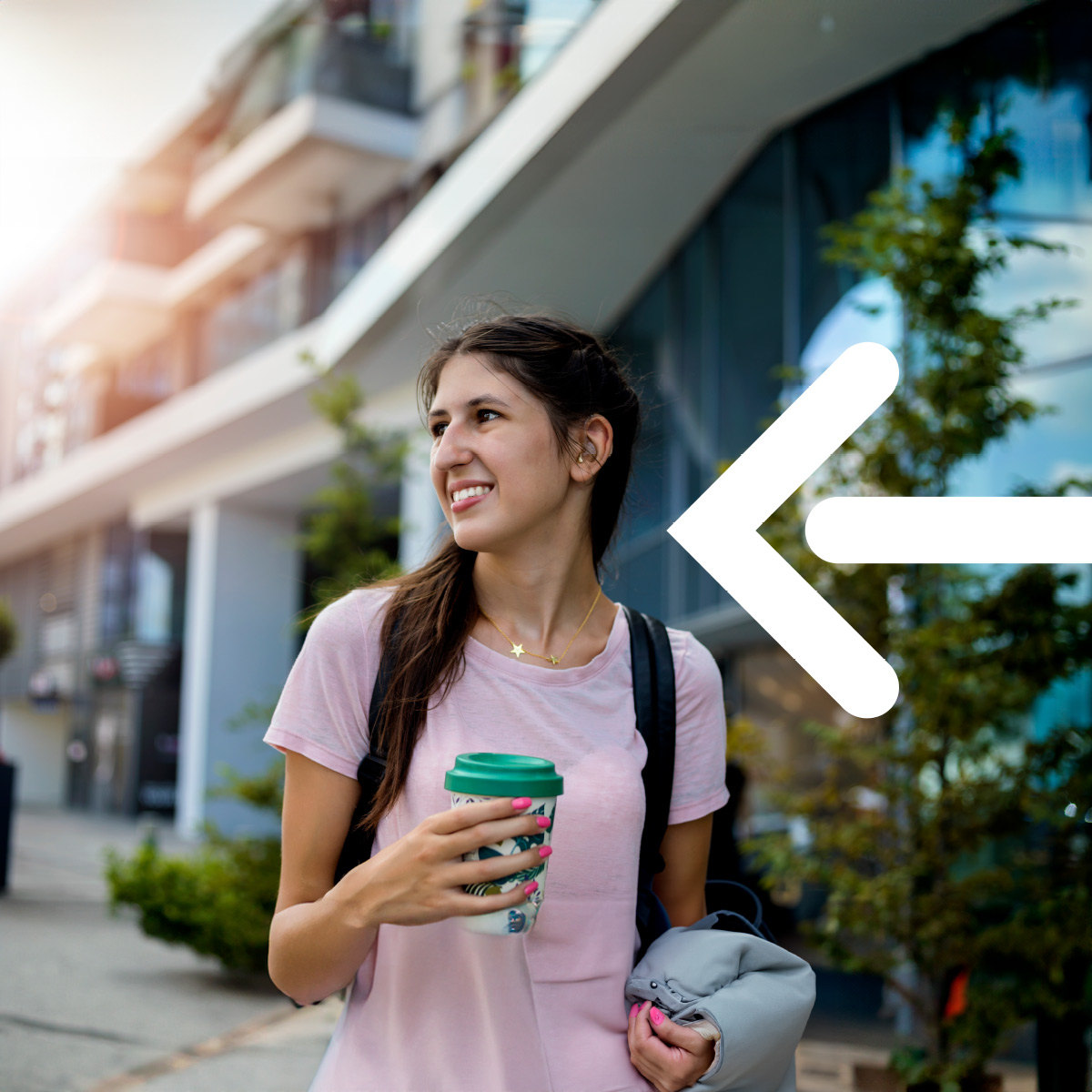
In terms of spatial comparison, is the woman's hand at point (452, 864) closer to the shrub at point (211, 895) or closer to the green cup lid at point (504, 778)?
the green cup lid at point (504, 778)

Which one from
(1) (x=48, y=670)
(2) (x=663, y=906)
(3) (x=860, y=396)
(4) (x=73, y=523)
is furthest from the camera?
(1) (x=48, y=670)

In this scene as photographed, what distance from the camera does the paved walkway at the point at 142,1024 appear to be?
4.01 meters

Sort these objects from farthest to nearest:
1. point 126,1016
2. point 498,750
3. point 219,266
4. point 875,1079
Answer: point 219,266 → point 126,1016 → point 875,1079 → point 498,750

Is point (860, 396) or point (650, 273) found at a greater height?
point (650, 273)

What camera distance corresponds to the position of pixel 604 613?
1.69 metres

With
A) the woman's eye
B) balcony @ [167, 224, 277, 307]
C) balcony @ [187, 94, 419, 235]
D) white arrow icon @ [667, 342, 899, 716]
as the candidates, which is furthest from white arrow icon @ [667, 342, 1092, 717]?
balcony @ [167, 224, 277, 307]

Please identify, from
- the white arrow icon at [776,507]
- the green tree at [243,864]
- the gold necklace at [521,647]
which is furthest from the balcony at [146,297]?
the gold necklace at [521,647]

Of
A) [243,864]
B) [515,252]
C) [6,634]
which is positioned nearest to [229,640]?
[6,634]

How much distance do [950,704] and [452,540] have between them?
2755mm

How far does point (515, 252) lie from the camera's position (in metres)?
7.33

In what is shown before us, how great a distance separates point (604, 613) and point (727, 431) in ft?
18.9

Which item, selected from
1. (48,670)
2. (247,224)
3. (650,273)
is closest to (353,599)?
(650,273)

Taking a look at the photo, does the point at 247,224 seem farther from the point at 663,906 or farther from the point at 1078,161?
the point at 663,906

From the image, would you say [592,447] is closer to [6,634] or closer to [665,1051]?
[665,1051]
